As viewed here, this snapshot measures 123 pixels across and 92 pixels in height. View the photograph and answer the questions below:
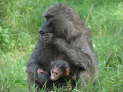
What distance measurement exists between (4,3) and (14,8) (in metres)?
0.23

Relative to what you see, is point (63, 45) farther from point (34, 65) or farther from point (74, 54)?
point (34, 65)

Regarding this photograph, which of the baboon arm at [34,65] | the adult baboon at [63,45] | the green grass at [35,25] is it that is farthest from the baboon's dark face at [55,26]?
the green grass at [35,25]

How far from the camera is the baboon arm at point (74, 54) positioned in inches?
231

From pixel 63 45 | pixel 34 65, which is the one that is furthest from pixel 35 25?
pixel 63 45

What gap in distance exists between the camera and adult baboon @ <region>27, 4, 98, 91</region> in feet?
19.3

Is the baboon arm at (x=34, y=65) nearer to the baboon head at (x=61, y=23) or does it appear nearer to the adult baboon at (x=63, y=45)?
the adult baboon at (x=63, y=45)

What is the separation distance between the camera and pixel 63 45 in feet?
19.3

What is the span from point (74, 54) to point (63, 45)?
0.15 meters

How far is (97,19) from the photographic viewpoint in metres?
9.56

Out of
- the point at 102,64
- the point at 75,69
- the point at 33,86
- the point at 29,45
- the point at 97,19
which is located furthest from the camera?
the point at 97,19

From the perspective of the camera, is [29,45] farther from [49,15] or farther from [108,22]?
[49,15]

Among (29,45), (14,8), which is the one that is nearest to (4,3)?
(14,8)

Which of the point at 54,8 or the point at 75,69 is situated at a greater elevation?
the point at 54,8

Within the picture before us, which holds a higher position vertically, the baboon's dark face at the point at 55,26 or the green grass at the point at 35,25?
the baboon's dark face at the point at 55,26
